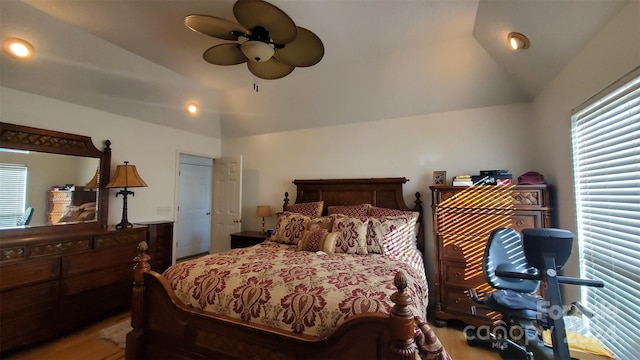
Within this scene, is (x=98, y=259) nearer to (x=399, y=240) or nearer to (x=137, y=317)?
(x=137, y=317)

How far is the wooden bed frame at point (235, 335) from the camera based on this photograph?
4.10ft

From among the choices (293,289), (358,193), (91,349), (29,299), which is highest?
(358,193)

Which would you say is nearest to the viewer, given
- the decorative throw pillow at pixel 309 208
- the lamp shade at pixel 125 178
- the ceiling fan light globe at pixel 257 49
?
the ceiling fan light globe at pixel 257 49

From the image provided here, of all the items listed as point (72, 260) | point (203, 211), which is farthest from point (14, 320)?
point (203, 211)

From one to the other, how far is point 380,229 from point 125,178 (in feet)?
10.1

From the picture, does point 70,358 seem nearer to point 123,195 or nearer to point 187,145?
point 123,195

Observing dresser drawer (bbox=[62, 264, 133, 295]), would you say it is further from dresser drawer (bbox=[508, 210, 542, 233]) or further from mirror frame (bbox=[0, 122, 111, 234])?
dresser drawer (bbox=[508, 210, 542, 233])

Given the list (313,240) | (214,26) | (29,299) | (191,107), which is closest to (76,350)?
(29,299)

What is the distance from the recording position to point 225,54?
6.61 feet

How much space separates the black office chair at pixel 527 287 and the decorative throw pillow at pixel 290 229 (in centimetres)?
178

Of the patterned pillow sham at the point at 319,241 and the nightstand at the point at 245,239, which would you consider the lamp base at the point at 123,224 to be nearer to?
the nightstand at the point at 245,239

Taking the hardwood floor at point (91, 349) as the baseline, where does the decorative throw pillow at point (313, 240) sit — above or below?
above

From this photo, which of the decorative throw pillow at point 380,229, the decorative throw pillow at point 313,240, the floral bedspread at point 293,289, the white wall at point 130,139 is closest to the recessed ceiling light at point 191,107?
the white wall at point 130,139

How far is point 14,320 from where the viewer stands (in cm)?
220
